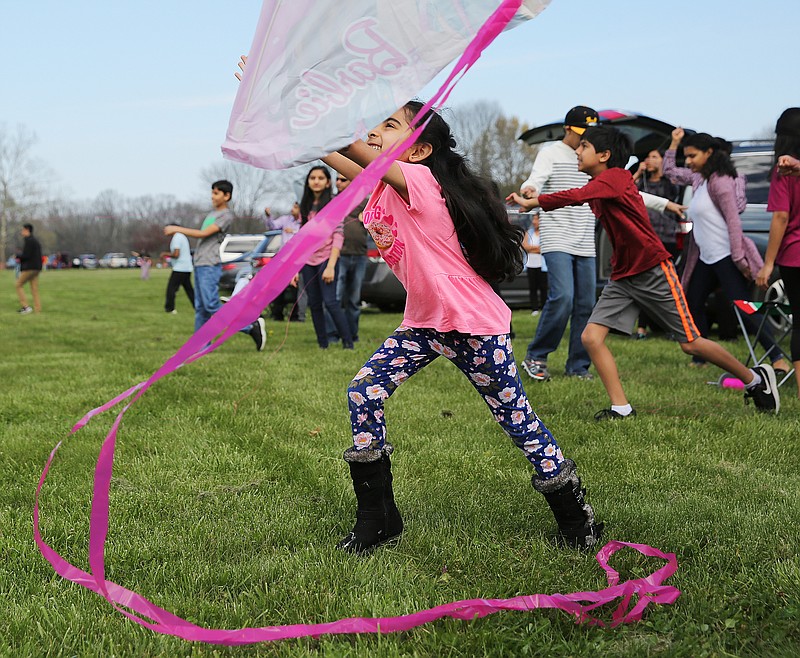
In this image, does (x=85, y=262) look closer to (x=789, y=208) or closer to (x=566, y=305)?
(x=566, y=305)

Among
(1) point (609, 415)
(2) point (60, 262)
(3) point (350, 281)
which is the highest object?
(3) point (350, 281)

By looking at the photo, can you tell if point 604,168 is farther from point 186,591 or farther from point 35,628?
point 35,628

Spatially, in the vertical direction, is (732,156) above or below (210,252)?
above

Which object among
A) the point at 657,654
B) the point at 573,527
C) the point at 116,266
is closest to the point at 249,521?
the point at 573,527

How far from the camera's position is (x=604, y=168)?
5156 millimetres

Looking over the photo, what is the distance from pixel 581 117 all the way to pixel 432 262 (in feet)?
12.6

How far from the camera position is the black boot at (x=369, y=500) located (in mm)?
3020

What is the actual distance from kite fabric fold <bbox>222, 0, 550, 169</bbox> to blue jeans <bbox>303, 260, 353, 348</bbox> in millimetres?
6536

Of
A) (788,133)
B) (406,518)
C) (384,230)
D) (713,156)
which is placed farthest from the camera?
(713,156)

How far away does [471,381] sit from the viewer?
3.00m

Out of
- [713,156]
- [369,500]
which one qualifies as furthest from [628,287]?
[369,500]

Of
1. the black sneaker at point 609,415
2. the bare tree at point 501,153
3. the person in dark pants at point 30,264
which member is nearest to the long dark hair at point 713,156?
the black sneaker at point 609,415

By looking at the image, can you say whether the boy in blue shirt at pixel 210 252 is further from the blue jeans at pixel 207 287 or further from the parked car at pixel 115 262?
the parked car at pixel 115 262

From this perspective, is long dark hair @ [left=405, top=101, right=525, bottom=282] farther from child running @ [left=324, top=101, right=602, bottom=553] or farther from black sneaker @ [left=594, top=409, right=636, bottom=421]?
black sneaker @ [left=594, top=409, right=636, bottom=421]
